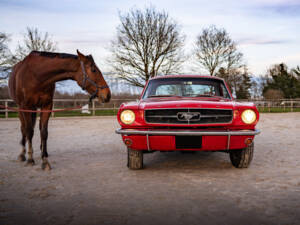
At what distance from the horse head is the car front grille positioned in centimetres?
106

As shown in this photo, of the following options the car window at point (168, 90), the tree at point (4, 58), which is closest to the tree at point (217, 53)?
the tree at point (4, 58)

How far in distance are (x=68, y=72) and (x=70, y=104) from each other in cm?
1929

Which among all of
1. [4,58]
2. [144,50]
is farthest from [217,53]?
[4,58]

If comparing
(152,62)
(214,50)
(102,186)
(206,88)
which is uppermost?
(214,50)

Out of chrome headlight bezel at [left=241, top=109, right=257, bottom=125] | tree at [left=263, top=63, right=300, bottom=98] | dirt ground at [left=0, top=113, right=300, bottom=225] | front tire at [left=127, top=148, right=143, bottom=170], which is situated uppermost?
tree at [left=263, top=63, right=300, bottom=98]

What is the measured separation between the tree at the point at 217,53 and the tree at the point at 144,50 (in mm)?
8713

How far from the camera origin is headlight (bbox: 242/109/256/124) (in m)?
3.44

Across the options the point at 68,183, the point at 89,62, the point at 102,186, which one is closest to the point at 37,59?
the point at 89,62

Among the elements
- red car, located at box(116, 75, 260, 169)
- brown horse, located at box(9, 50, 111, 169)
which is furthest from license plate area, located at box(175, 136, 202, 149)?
brown horse, located at box(9, 50, 111, 169)

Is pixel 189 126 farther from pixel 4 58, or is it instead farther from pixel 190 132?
pixel 4 58

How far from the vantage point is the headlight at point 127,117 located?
11.5 feet

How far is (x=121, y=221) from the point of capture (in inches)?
84.9

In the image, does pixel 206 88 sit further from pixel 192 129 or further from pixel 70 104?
pixel 70 104

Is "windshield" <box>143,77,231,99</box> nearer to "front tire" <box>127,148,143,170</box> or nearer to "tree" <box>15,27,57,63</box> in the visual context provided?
"front tire" <box>127,148,143,170</box>
